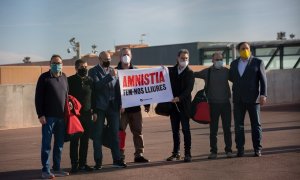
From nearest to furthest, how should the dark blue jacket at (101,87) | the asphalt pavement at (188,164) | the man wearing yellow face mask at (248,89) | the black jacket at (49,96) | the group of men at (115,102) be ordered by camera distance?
the asphalt pavement at (188,164) < the black jacket at (49,96) < the group of men at (115,102) < the dark blue jacket at (101,87) < the man wearing yellow face mask at (248,89)

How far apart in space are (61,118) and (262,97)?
3890 mm

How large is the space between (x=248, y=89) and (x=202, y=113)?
1.01 m

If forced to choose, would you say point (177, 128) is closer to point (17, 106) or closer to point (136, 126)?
point (136, 126)

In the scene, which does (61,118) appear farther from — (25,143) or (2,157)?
(25,143)

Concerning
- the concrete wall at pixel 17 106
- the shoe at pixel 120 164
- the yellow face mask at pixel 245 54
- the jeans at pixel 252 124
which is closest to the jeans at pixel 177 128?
the jeans at pixel 252 124

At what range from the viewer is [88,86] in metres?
9.74

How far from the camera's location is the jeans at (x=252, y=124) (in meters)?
10.7

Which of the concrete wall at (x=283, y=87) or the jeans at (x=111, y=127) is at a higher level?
the concrete wall at (x=283, y=87)

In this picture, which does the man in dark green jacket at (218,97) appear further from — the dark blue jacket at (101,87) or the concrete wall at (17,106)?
the concrete wall at (17,106)

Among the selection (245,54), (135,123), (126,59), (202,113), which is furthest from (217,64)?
(135,123)

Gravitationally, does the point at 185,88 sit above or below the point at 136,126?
above

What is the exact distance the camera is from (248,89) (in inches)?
424

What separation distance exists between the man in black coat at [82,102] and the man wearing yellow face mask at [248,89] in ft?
9.75

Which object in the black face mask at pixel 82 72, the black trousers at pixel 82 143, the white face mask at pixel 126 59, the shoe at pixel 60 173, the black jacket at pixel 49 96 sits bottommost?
the shoe at pixel 60 173
